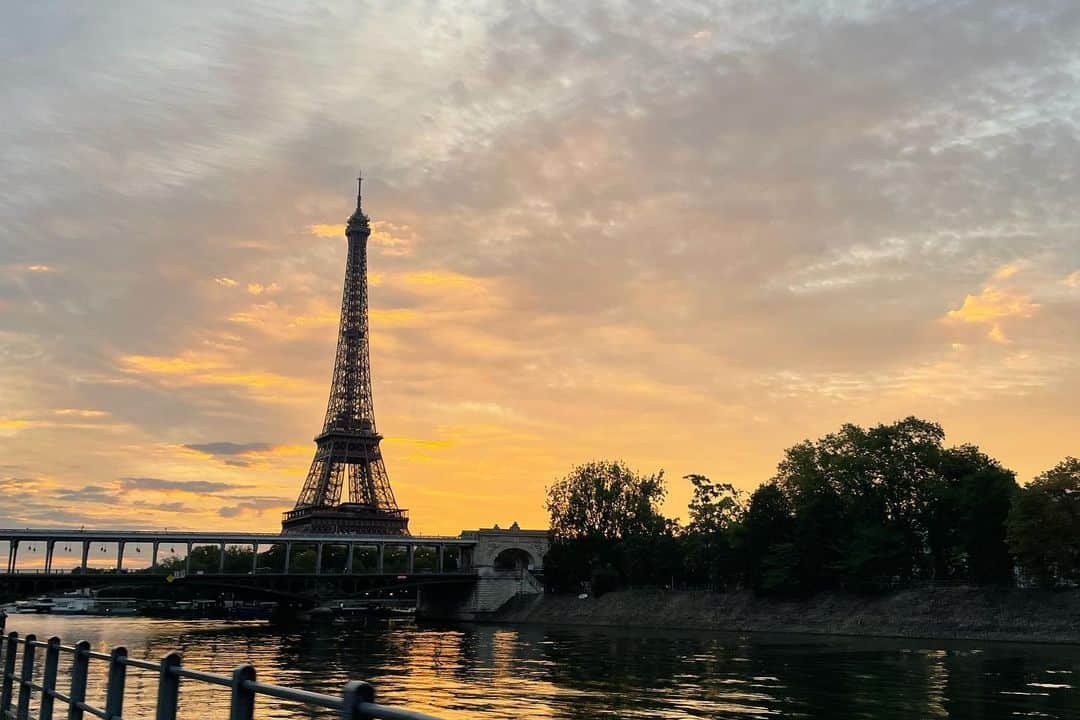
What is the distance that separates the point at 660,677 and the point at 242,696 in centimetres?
4687

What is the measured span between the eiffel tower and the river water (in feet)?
292

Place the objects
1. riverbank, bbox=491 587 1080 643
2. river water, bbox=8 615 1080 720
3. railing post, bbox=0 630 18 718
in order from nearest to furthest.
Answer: railing post, bbox=0 630 18 718
river water, bbox=8 615 1080 720
riverbank, bbox=491 587 1080 643

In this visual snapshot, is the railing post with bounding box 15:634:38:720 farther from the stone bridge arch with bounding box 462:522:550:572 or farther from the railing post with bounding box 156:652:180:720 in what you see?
the stone bridge arch with bounding box 462:522:550:572

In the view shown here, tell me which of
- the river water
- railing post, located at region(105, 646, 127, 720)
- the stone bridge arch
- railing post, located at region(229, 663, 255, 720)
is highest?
the stone bridge arch

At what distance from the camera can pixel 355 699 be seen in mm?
6738

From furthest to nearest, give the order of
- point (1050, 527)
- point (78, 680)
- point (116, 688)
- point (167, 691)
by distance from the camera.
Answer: point (1050, 527) < point (78, 680) < point (116, 688) < point (167, 691)

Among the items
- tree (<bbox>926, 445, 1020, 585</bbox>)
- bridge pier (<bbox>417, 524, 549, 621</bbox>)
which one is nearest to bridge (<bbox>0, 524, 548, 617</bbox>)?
bridge pier (<bbox>417, 524, 549, 621</bbox>)

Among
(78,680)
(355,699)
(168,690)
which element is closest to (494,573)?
(78,680)

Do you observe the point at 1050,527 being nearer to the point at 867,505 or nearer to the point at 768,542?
the point at 867,505

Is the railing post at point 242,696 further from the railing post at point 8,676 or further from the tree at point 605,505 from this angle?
the tree at point 605,505

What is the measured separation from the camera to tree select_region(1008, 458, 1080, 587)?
85.1 meters

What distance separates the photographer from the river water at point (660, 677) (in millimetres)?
37625

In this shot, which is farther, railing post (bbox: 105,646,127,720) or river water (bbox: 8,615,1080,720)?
river water (bbox: 8,615,1080,720)

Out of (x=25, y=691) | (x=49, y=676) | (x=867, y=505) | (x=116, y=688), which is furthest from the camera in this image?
(x=867, y=505)
